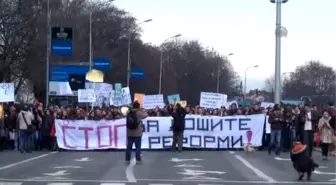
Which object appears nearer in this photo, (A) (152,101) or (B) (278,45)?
Answer: (A) (152,101)

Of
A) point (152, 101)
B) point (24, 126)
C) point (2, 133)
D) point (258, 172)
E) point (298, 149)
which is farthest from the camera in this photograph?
point (152, 101)

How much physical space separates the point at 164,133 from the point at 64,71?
2644 cm

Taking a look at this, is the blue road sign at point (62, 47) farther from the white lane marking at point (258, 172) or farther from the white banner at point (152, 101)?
the white lane marking at point (258, 172)

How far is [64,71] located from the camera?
5859 centimetres

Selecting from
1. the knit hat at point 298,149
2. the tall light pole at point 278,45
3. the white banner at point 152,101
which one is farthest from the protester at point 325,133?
the tall light pole at point 278,45

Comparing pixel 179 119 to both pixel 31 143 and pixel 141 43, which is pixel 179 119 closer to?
pixel 31 143

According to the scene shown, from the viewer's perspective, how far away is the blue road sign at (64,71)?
5759cm

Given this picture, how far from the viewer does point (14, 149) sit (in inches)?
1318

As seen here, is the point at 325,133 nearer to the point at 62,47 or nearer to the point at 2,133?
the point at 2,133

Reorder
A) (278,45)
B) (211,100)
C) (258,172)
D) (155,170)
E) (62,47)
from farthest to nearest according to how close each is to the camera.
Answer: (62,47) < (278,45) < (211,100) < (155,170) < (258,172)

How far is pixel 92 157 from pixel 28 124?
4.62 meters

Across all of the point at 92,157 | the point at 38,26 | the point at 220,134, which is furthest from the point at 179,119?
the point at 38,26

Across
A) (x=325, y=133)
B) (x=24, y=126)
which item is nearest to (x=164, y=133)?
(x=24, y=126)

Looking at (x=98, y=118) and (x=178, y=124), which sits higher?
(x=98, y=118)
